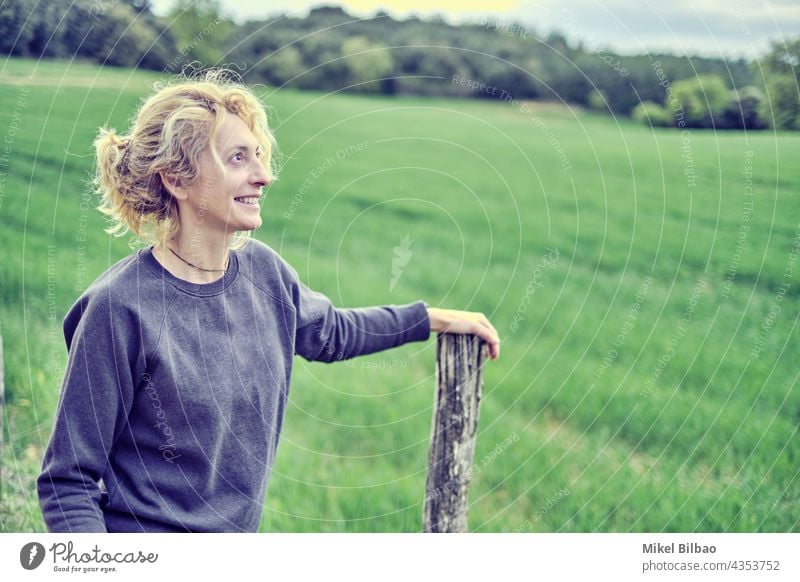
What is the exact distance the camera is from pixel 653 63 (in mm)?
3311

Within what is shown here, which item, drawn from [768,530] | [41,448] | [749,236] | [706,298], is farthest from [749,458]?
[41,448]

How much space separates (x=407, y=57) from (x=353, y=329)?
129 cm

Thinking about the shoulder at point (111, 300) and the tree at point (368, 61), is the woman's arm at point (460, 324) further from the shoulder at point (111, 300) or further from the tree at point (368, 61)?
the tree at point (368, 61)

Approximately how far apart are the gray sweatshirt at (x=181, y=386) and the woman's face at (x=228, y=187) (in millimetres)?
94

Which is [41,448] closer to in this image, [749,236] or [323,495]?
[323,495]

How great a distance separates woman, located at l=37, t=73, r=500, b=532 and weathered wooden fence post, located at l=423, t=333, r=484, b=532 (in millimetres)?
357

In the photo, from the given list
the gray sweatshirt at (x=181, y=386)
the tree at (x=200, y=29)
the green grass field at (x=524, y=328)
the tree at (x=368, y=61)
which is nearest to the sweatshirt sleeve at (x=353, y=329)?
the gray sweatshirt at (x=181, y=386)

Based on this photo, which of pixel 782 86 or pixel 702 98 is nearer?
pixel 782 86

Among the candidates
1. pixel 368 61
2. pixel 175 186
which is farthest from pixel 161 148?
pixel 368 61

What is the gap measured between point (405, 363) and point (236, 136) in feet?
7.25

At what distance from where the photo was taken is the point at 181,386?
5.33 ft

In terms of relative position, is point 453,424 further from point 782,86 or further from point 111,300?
point 782,86

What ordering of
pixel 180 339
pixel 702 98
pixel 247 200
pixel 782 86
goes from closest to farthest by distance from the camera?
1. pixel 180 339
2. pixel 247 200
3. pixel 782 86
4. pixel 702 98

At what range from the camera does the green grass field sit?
263cm
